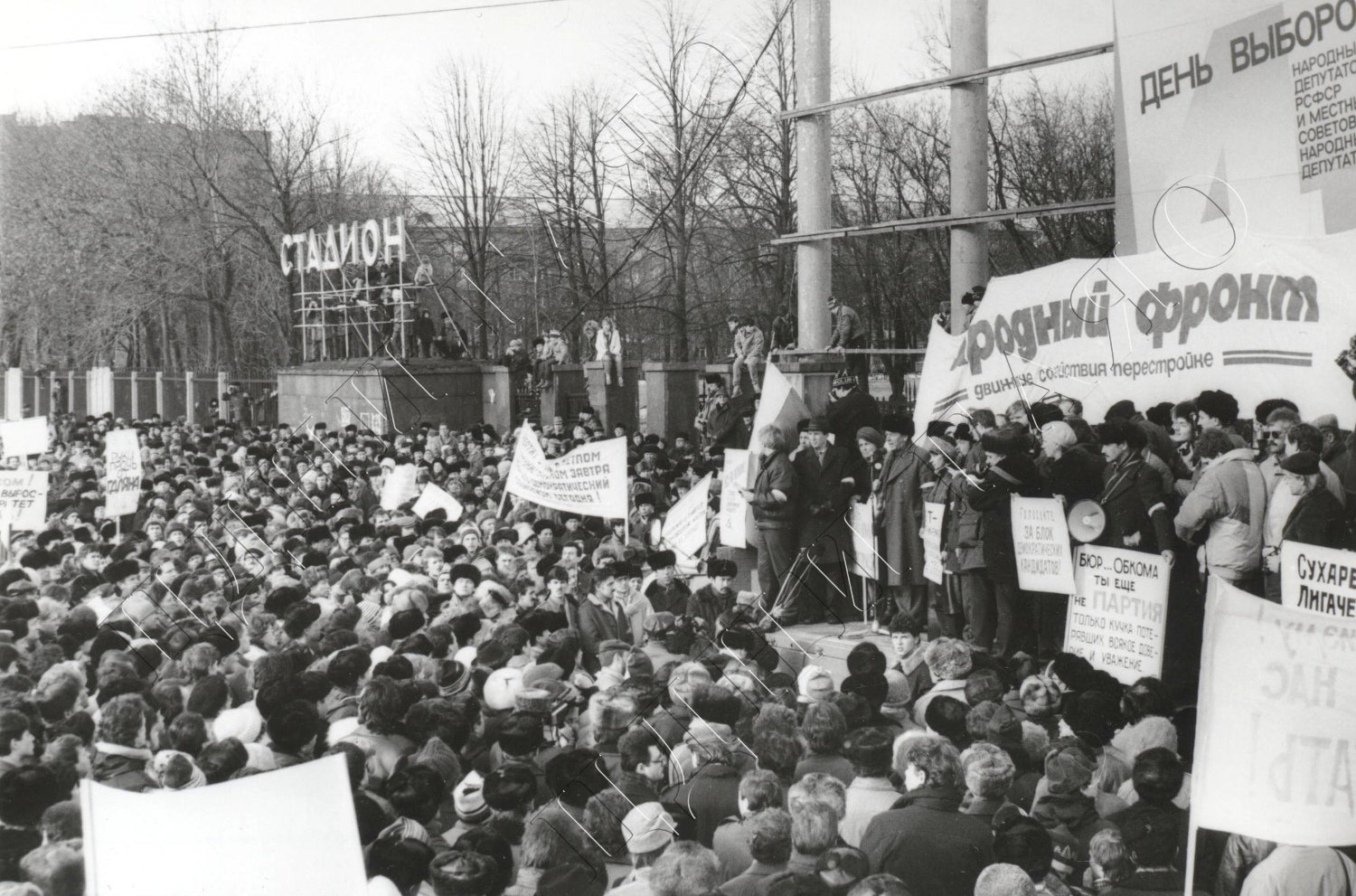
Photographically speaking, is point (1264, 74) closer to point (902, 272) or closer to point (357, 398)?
point (902, 272)

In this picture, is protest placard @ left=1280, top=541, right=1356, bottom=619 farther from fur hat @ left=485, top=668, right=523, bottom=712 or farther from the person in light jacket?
the person in light jacket

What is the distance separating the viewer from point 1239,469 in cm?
714

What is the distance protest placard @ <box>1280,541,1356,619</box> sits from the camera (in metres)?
5.74

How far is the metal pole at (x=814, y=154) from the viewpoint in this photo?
11.4 m

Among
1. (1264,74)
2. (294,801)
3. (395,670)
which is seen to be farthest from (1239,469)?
(294,801)

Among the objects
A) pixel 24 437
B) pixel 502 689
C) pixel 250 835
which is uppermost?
pixel 24 437

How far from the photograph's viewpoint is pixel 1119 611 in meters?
7.13

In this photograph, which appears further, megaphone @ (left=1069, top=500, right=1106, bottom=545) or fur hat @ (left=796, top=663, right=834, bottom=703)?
megaphone @ (left=1069, top=500, right=1106, bottom=545)

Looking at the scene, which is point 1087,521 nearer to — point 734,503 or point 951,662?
point 951,662

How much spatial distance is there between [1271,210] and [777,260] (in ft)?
54.9

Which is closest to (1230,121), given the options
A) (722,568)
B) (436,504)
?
(722,568)

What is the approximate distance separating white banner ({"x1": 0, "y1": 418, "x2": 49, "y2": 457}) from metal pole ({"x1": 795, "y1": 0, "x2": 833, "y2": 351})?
9.03 m

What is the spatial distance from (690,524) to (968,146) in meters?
3.91

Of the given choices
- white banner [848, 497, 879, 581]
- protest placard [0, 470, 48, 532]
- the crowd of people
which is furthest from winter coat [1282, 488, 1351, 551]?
protest placard [0, 470, 48, 532]
